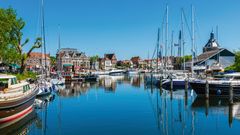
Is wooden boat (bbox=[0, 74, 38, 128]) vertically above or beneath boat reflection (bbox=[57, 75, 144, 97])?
above

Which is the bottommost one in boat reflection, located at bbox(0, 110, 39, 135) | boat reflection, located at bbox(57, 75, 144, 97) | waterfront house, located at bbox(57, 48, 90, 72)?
boat reflection, located at bbox(0, 110, 39, 135)

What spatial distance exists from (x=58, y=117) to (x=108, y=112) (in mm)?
5735

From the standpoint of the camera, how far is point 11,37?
194 feet

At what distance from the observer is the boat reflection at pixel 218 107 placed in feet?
99.5

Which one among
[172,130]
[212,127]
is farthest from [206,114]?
[172,130]

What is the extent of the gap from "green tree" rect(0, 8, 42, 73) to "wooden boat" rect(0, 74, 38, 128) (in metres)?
28.0

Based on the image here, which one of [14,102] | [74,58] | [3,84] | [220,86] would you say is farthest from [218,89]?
[74,58]

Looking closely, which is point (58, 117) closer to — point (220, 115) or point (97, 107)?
point (97, 107)

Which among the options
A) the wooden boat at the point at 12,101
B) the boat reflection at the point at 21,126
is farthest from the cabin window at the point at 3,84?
the boat reflection at the point at 21,126

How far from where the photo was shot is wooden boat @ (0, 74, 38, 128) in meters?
23.2

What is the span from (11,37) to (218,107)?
141 feet

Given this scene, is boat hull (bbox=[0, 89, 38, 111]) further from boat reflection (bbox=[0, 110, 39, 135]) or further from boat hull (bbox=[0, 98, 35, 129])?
boat reflection (bbox=[0, 110, 39, 135])

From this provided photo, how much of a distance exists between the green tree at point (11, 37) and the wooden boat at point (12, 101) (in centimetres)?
2801

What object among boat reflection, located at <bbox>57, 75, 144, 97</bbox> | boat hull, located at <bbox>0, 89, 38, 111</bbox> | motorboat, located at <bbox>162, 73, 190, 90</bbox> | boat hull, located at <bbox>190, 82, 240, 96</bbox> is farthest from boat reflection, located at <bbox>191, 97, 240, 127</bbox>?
boat reflection, located at <bbox>57, 75, 144, 97</bbox>
